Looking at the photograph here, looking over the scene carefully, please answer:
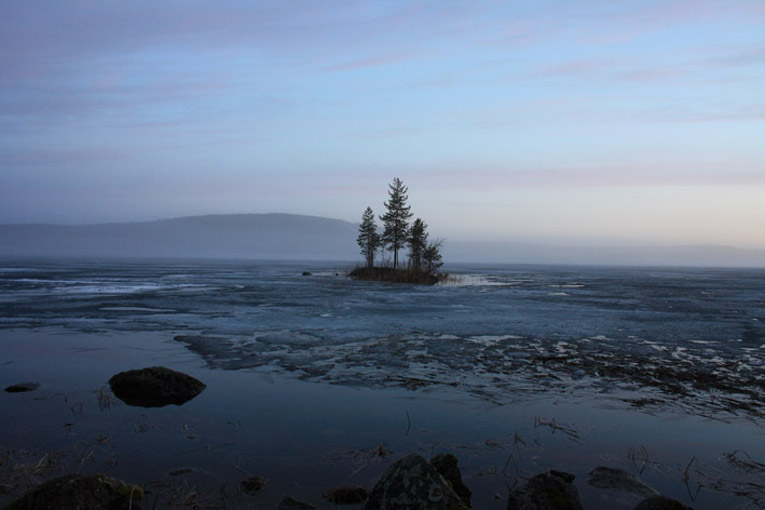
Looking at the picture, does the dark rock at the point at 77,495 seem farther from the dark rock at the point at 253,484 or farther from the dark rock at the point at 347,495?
the dark rock at the point at 347,495

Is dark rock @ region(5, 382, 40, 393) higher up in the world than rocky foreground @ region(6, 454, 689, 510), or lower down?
lower down

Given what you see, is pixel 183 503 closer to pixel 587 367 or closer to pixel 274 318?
pixel 587 367

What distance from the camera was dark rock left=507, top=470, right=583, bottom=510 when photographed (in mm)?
5898

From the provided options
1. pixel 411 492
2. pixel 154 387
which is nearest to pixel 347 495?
pixel 411 492

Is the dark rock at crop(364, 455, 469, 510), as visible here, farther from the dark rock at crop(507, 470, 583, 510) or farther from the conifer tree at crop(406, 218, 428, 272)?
the conifer tree at crop(406, 218, 428, 272)

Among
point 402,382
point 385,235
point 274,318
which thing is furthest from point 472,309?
point 385,235

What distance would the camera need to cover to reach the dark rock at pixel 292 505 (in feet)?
19.5

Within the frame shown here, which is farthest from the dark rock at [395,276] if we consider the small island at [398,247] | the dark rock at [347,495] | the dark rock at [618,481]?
the dark rock at [347,495]

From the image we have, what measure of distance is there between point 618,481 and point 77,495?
630 centimetres

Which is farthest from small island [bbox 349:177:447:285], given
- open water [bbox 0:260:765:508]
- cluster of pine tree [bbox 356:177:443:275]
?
open water [bbox 0:260:765:508]

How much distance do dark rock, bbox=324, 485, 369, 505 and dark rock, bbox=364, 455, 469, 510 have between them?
2.52ft

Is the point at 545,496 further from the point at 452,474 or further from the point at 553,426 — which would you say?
the point at 553,426

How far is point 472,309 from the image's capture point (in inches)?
1166

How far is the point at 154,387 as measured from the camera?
426 inches
